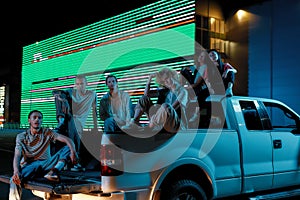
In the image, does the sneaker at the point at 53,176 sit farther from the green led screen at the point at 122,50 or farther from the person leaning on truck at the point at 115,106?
the green led screen at the point at 122,50

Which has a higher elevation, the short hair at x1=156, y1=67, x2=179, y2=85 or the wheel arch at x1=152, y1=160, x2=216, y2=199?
the short hair at x1=156, y1=67, x2=179, y2=85

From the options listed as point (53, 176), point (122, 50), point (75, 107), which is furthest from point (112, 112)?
point (122, 50)

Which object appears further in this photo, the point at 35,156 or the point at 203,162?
the point at 35,156

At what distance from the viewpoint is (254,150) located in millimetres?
5699

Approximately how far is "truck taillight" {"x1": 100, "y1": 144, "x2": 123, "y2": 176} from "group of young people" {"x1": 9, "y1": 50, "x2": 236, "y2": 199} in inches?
28.4

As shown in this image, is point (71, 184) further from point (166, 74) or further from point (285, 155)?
point (285, 155)

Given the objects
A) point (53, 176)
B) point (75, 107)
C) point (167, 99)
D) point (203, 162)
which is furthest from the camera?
point (75, 107)

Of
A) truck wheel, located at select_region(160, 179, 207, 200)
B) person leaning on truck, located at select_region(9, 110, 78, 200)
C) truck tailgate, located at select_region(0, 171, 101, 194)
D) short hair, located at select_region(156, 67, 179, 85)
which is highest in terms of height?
short hair, located at select_region(156, 67, 179, 85)

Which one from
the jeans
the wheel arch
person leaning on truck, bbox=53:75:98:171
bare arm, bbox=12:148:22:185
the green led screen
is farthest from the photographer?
the green led screen

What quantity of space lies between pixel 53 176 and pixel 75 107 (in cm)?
248

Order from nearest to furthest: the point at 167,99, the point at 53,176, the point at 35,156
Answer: the point at 53,176
the point at 35,156
the point at 167,99

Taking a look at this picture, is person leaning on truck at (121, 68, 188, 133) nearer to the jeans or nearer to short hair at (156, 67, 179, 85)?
short hair at (156, 67, 179, 85)

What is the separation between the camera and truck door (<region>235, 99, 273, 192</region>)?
5.59 meters

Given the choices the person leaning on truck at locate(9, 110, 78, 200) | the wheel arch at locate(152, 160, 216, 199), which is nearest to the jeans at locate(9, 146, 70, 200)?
the person leaning on truck at locate(9, 110, 78, 200)
